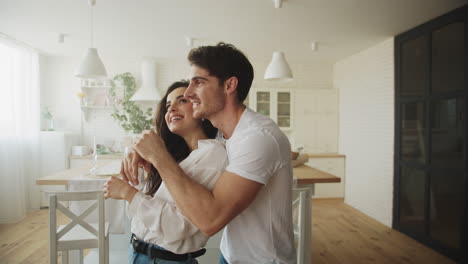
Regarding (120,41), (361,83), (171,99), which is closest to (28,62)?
(120,41)

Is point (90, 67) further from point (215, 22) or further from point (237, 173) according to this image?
point (237, 173)

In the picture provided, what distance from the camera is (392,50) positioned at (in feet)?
14.0

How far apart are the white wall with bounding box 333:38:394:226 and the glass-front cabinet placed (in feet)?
3.57

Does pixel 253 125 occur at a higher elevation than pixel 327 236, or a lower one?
higher

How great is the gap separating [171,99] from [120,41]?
3826 millimetres

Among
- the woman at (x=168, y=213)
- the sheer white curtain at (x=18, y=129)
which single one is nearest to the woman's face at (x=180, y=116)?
the woman at (x=168, y=213)

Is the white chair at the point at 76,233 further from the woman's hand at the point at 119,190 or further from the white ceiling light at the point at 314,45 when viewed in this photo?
the white ceiling light at the point at 314,45

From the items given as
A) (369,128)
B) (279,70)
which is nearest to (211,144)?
(279,70)

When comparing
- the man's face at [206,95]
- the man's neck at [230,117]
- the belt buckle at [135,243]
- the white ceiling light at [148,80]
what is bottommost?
the belt buckle at [135,243]

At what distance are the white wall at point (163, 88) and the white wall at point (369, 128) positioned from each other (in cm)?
32

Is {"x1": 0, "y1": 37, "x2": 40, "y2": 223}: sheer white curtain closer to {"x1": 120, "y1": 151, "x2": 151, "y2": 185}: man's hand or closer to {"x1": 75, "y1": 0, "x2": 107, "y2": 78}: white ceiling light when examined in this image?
{"x1": 75, "y1": 0, "x2": 107, "y2": 78}: white ceiling light

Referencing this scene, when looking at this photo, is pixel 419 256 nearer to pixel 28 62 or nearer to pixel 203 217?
pixel 203 217

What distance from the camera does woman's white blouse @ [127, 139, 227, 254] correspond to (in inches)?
37.4

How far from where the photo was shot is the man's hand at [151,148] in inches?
36.2
